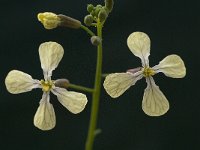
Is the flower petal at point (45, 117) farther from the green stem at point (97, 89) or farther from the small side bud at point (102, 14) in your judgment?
the small side bud at point (102, 14)

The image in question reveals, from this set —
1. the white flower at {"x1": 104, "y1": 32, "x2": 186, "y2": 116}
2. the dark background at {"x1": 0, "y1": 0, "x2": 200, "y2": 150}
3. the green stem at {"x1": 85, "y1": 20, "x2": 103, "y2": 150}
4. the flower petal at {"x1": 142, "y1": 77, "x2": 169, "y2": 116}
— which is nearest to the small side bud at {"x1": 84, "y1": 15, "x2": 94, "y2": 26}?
the green stem at {"x1": 85, "y1": 20, "x2": 103, "y2": 150}

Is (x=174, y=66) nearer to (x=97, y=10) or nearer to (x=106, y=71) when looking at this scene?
(x=97, y=10)

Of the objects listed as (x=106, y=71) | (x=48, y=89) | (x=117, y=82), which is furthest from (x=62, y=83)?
(x=106, y=71)

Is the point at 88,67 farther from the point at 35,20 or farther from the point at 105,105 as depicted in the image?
the point at 35,20

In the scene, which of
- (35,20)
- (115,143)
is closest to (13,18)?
(35,20)

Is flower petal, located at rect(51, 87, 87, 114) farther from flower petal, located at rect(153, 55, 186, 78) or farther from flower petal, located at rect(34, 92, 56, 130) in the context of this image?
flower petal, located at rect(153, 55, 186, 78)

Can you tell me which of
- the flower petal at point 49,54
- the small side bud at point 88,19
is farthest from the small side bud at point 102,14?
the flower petal at point 49,54
